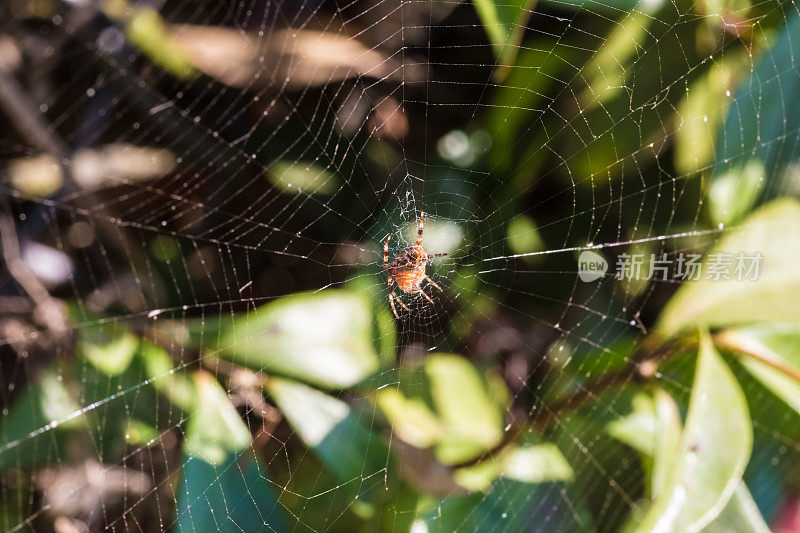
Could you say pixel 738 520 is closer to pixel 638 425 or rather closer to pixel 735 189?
pixel 638 425

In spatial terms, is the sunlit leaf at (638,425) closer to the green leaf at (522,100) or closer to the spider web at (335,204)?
the spider web at (335,204)

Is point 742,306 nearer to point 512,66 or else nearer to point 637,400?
point 637,400

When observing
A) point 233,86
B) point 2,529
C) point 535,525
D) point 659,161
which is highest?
point 233,86

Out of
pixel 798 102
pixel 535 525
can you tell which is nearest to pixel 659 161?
pixel 798 102

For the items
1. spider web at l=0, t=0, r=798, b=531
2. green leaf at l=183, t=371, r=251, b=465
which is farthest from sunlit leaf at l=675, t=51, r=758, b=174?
green leaf at l=183, t=371, r=251, b=465

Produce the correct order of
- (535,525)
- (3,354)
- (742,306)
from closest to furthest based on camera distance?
(742,306) → (535,525) → (3,354)

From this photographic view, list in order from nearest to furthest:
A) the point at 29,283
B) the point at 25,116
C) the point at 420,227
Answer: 1. the point at 25,116
2. the point at 29,283
3. the point at 420,227

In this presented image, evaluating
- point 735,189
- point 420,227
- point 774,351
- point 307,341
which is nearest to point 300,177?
point 307,341
